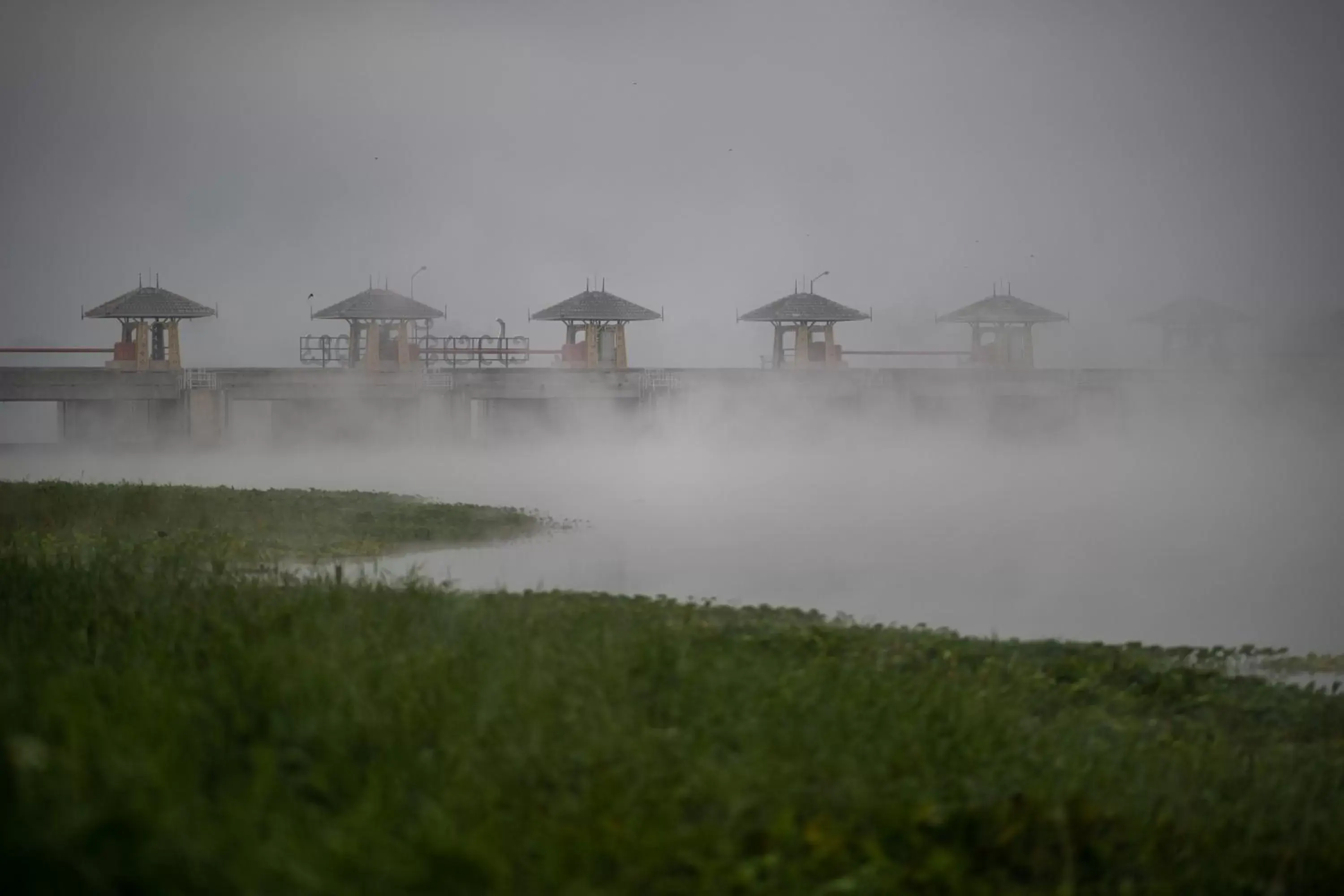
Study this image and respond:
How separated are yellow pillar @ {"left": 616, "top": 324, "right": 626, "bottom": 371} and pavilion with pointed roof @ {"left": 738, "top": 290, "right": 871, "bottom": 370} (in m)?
4.13

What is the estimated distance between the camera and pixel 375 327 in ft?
120

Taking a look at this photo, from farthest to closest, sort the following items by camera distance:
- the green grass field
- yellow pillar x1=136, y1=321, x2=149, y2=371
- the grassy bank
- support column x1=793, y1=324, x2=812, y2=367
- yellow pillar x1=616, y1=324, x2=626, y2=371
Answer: support column x1=793, y1=324, x2=812, y2=367, yellow pillar x1=616, y1=324, x2=626, y2=371, yellow pillar x1=136, y1=321, x2=149, y2=371, the grassy bank, the green grass field

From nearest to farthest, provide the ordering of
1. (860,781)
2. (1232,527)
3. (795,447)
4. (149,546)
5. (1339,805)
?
(860,781) < (1339,805) < (149,546) < (1232,527) < (795,447)

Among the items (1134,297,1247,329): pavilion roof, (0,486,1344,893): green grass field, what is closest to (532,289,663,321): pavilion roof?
(1134,297,1247,329): pavilion roof

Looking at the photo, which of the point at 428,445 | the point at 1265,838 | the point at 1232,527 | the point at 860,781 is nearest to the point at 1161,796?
the point at 1265,838

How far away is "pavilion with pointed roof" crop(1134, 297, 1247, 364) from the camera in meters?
42.9

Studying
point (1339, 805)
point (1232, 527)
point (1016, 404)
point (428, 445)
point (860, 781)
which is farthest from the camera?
point (1016, 404)

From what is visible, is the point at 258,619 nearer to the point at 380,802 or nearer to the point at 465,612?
the point at 465,612

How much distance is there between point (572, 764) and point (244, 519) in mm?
12114

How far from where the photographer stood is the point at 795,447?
35.7m

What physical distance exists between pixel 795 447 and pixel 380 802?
3184 cm

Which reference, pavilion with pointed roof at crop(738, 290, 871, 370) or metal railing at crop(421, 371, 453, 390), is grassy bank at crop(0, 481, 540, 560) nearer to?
metal railing at crop(421, 371, 453, 390)

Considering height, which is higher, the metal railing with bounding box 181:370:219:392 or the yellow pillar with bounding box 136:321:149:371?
the yellow pillar with bounding box 136:321:149:371

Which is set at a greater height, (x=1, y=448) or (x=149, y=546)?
(x=1, y=448)
